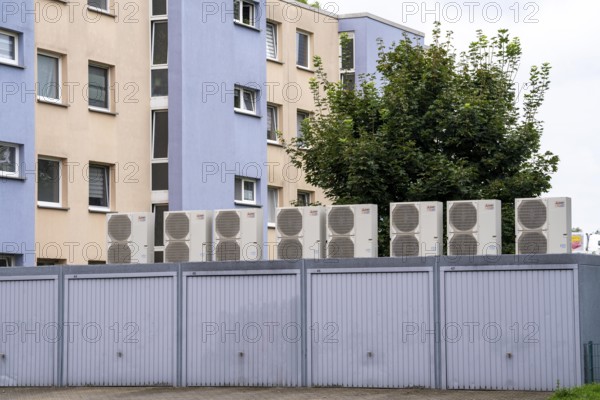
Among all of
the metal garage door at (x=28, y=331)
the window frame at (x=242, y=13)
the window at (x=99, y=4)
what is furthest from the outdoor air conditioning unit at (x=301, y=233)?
the window frame at (x=242, y=13)

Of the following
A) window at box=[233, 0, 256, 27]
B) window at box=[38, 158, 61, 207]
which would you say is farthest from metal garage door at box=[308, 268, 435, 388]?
window at box=[233, 0, 256, 27]

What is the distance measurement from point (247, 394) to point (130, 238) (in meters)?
4.48

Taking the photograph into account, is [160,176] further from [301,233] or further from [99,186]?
[301,233]

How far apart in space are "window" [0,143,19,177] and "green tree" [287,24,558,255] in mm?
8662

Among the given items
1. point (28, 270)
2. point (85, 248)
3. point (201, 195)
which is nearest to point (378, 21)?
point (201, 195)

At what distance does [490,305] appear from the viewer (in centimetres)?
2189

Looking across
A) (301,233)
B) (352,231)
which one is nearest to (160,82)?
(301,233)

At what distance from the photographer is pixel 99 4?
3512cm

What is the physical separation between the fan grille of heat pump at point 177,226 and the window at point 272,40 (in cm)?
1894

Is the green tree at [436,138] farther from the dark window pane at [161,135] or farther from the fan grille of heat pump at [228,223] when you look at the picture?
the fan grille of heat pump at [228,223]

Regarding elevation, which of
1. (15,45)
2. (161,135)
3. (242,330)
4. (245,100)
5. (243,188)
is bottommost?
(242,330)

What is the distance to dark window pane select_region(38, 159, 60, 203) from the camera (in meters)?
33.0

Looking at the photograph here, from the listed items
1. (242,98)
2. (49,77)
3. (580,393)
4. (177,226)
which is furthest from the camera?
(242,98)

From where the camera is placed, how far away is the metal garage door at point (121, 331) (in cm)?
2422
